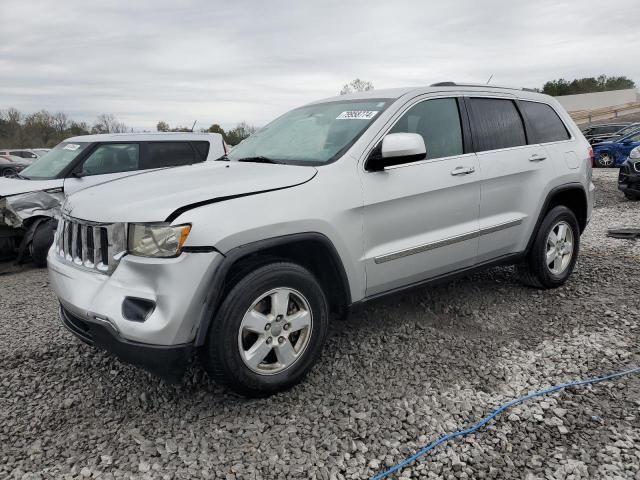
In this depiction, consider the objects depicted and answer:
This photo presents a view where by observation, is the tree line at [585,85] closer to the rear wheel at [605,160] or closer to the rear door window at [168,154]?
the rear wheel at [605,160]

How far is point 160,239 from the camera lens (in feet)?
7.85

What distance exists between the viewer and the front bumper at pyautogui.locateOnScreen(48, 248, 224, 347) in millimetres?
2354

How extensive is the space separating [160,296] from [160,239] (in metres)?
0.28

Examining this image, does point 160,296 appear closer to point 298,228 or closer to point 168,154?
point 298,228

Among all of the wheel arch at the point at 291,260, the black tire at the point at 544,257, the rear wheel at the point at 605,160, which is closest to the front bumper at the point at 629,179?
the black tire at the point at 544,257

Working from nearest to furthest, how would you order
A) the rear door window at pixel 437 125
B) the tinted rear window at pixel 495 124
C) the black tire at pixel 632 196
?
1. the rear door window at pixel 437 125
2. the tinted rear window at pixel 495 124
3. the black tire at pixel 632 196

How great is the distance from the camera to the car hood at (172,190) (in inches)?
97.0

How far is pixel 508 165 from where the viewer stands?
3908 millimetres

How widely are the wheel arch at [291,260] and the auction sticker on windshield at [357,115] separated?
3.27 ft

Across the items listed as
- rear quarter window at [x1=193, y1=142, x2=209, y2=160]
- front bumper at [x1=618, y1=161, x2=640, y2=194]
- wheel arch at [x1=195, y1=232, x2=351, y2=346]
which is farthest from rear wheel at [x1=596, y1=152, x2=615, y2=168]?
wheel arch at [x1=195, y1=232, x2=351, y2=346]

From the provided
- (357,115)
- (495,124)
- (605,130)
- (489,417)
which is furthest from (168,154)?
(605,130)

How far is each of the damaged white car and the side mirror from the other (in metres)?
3.72

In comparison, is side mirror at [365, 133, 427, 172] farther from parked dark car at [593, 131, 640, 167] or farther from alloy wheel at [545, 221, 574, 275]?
parked dark car at [593, 131, 640, 167]

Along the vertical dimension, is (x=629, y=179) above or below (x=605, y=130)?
below
